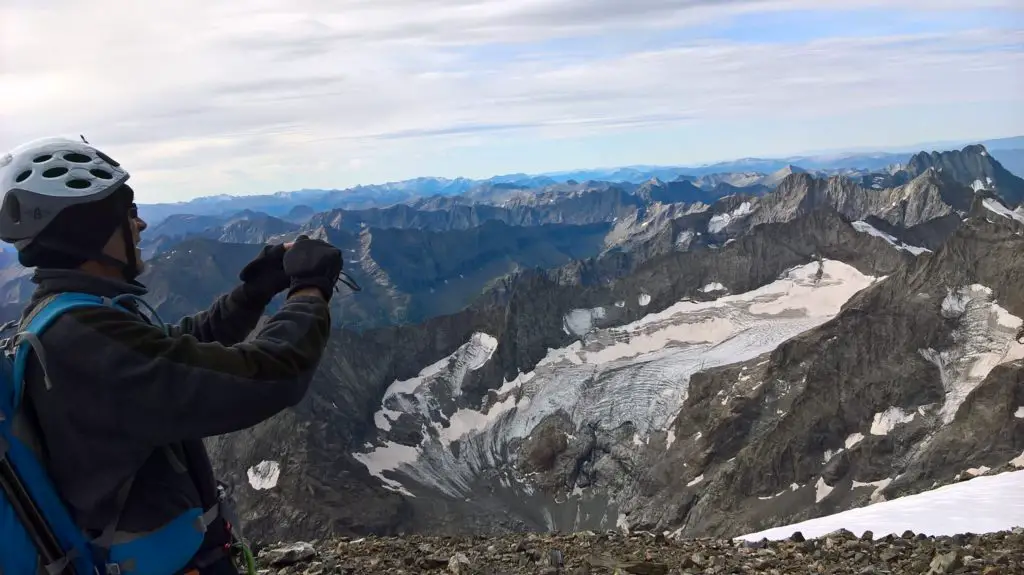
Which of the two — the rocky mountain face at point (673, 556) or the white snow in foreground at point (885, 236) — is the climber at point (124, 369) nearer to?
the rocky mountain face at point (673, 556)

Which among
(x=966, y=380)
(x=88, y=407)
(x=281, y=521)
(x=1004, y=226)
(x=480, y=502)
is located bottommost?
(x=480, y=502)

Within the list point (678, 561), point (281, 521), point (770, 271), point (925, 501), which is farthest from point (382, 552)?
point (770, 271)

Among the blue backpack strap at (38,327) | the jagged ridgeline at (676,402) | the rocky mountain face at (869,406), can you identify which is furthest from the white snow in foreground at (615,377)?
the blue backpack strap at (38,327)

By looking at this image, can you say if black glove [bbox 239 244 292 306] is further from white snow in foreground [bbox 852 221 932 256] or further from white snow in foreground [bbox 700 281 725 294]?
white snow in foreground [bbox 852 221 932 256]

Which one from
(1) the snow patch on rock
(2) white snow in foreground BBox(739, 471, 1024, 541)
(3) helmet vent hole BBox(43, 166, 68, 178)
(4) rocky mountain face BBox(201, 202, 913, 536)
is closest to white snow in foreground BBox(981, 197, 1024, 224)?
(4) rocky mountain face BBox(201, 202, 913, 536)

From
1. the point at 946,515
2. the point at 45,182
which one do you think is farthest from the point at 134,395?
the point at 946,515

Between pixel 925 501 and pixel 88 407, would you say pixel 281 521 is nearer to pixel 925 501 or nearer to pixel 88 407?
pixel 925 501

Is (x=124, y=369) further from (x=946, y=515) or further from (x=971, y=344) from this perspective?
(x=971, y=344)
